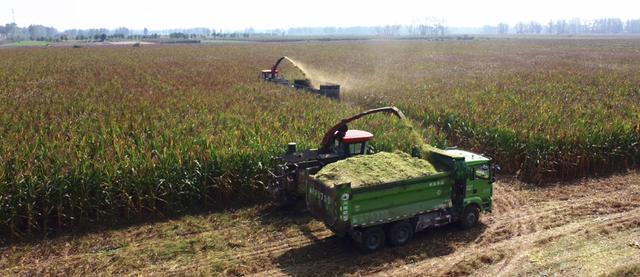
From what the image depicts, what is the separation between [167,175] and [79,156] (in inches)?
88.3

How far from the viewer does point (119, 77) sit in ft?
113

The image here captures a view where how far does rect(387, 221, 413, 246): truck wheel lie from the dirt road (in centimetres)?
15

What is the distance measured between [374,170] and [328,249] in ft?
6.38

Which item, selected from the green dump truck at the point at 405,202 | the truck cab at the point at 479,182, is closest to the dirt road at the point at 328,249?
the green dump truck at the point at 405,202

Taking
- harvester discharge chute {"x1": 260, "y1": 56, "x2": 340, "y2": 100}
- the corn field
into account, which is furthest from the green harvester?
harvester discharge chute {"x1": 260, "y1": 56, "x2": 340, "y2": 100}

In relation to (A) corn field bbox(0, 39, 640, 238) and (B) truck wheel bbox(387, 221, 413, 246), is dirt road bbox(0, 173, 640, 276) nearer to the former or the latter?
(B) truck wheel bbox(387, 221, 413, 246)

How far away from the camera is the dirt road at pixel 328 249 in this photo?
364 inches

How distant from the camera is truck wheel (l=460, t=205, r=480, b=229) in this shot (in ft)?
36.0

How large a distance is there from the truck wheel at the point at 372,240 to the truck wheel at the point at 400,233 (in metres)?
0.21

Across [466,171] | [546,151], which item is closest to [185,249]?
[466,171]

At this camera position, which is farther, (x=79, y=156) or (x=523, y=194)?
(x=523, y=194)

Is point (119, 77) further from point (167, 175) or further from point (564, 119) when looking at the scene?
point (564, 119)

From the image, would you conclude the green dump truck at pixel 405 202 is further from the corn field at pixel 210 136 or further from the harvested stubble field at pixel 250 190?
the corn field at pixel 210 136

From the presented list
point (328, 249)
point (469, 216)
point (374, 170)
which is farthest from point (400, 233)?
point (469, 216)
